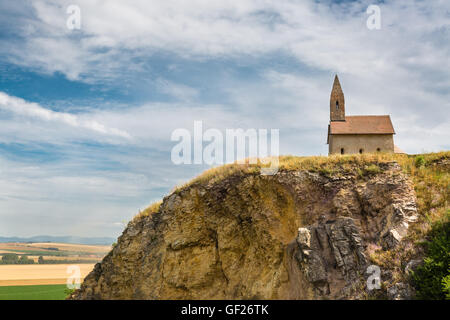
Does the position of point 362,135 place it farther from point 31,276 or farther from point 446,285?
point 31,276

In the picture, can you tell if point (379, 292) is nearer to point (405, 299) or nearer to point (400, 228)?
point (405, 299)

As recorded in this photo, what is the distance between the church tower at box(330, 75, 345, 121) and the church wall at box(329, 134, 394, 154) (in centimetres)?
424

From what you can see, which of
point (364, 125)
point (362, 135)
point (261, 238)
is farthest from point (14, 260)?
point (261, 238)

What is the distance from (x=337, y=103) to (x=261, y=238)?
24846mm

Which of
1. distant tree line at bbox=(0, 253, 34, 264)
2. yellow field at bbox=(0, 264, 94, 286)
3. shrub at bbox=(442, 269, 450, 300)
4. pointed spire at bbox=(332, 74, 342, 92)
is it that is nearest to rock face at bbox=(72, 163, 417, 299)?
shrub at bbox=(442, 269, 450, 300)

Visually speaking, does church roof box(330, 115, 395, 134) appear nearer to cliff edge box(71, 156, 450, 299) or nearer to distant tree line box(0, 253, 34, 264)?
cliff edge box(71, 156, 450, 299)

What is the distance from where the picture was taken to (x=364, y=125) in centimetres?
3422

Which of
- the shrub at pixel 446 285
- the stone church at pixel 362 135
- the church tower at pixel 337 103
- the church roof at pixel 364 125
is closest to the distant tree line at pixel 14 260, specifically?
the church tower at pixel 337 103

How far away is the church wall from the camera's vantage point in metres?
33.1

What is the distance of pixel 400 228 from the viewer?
644 inches

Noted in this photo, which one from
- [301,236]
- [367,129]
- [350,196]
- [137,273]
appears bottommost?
[137,273]
